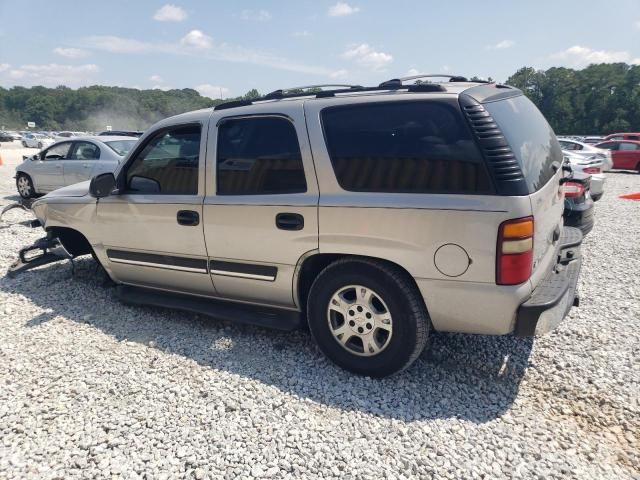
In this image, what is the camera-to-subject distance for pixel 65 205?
13.9 ft

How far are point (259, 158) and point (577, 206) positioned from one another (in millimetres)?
3806

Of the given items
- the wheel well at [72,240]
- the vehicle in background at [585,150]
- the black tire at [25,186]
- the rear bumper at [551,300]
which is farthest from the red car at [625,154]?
the black tire at [25,186]

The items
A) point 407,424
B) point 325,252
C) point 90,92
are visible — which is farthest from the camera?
point 90,92

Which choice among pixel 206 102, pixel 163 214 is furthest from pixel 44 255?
pixel 206 102

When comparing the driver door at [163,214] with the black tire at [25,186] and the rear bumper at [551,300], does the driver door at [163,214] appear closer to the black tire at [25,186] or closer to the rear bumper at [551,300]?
the rear bumper at [551,300]

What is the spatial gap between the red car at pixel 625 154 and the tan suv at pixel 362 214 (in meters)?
18.6

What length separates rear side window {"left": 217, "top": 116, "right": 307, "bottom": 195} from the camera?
2.98m

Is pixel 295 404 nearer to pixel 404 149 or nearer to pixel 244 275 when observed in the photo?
pixel 244 275

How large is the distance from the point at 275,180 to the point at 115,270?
211 cm

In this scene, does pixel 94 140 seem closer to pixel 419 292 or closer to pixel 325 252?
pixel 325 252

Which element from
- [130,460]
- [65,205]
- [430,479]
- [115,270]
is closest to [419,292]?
[430,479]

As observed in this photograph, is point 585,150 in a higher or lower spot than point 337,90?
lower

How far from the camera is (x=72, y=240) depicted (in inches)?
189

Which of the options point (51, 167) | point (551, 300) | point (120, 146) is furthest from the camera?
point (51, 167)
